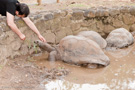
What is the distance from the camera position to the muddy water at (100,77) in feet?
11.5

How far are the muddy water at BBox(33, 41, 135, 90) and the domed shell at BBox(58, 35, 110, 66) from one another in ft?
0.47

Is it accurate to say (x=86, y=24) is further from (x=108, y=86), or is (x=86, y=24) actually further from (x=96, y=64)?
(x=108, y=86)

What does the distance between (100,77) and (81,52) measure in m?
0.69

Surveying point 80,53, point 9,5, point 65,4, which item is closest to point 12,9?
point 9,5

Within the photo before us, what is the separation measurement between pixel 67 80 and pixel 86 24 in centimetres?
233

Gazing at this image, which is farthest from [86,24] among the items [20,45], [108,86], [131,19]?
[108,86]

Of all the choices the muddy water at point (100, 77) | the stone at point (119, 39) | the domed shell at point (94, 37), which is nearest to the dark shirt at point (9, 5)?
the muddy water at point (100, 77)

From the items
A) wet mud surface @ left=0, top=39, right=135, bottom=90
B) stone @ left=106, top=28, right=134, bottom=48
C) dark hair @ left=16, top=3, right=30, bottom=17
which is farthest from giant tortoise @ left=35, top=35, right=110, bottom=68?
stone @ left=106, top=28, right=134, bottom=48

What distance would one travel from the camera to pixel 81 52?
4.25 metres

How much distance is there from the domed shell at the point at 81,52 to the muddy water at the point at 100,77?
0.47ft

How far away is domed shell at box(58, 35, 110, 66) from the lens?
165 inches

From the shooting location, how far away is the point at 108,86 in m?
3.53

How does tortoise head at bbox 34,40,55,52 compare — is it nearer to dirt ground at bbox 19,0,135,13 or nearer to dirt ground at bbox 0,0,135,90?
dirt ground at bbox 0,0,135,90

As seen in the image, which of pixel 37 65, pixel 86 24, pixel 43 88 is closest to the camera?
pixel 43 88
